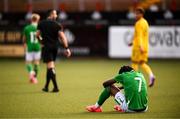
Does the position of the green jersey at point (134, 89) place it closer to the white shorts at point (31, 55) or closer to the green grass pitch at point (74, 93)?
the green grass pitch at point (74, 93)

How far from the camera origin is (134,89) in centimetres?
1153

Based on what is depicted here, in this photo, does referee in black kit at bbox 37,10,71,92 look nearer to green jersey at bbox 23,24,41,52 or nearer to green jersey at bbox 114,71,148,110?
green jersey at bbox 23,24,41,52

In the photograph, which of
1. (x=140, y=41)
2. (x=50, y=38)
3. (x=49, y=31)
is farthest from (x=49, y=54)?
(x=140, y=41)

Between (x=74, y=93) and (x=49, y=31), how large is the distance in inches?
69.8

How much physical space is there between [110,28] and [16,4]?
4.85 metres

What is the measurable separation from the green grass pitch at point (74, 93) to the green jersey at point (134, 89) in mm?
205

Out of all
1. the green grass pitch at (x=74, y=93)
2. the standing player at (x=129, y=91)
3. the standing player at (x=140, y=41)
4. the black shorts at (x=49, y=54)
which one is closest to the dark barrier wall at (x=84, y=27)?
the green grass pitch at (x=74, y=93)

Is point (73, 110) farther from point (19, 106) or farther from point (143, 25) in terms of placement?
point (143, 25)

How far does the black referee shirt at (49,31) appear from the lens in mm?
15758

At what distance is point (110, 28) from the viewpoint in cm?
2839

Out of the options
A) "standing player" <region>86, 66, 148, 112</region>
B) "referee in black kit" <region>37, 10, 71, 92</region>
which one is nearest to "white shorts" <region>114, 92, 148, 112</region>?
"standing player" <region>86, 66, 148, 112</region>

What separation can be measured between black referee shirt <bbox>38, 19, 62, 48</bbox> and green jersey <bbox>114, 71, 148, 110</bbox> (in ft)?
14.7

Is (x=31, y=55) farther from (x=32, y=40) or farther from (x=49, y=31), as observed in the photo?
(x=49, y=31)

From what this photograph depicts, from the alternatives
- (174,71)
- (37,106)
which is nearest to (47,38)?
(37,106)
